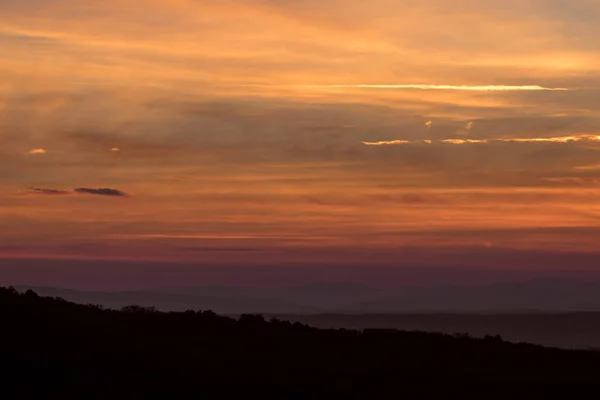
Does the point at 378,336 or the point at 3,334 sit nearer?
the point at 3,334

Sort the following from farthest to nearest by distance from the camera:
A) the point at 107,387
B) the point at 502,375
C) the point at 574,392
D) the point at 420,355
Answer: the point at 420,355, the point at 502,375, the point at 574,392, the point at 107,387

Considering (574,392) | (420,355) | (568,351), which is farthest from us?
(568,351)

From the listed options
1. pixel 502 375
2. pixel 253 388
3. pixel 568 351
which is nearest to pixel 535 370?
pixel 502 375

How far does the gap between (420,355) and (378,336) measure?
3.81 meters

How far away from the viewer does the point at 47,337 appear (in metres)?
34.0

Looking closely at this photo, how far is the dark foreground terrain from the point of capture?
30031 millimetres

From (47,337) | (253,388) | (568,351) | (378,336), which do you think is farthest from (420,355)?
(47,337)

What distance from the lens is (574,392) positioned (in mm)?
32562

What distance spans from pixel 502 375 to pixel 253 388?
8.72 meters

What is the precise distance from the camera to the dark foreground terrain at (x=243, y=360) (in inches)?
1182

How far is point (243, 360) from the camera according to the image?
113ft

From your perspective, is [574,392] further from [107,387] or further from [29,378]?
[29,378]

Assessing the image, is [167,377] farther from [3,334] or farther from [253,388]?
[3,334]

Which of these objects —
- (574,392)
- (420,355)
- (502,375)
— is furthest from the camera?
(420,355)
